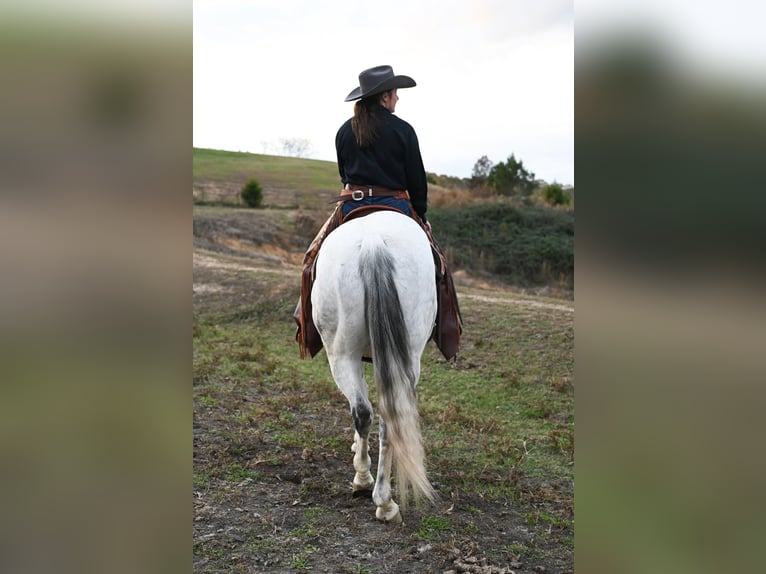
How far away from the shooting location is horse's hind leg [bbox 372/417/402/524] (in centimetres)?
341

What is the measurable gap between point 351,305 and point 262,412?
8.69 ft

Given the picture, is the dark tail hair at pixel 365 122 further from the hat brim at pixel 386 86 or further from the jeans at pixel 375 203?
the jeans at pixel 375 203

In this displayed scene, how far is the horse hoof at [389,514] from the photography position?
3461 millimetres

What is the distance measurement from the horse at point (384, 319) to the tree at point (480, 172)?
61.8 ft

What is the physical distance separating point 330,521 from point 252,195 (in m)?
19.2

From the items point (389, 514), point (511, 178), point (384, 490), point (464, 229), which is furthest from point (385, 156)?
point (511, 178)

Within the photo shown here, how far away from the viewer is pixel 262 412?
17.5ft

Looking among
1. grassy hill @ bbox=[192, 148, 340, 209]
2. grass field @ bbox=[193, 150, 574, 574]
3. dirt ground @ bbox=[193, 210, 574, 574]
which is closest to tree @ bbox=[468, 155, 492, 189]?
grassy hill @ bbox=[192, 148, 340, 209]

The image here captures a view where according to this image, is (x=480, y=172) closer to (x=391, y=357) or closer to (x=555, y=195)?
(x=555, y=195)

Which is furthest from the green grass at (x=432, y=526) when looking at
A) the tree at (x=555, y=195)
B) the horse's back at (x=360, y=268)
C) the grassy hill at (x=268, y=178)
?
the tree at (x=555, y=195)

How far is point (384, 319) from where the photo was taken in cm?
303
